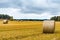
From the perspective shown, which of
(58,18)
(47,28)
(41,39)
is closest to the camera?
(41,39)


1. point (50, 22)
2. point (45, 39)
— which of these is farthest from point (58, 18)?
point (45, 39)

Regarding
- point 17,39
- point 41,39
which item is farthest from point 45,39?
point 17,39

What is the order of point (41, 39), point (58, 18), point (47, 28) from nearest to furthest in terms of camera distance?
1. point (41, 39)
2. point (47, 28)
3. point (58, 18)

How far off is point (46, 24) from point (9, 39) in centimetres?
739

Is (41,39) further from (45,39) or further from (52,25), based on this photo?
(52,25)

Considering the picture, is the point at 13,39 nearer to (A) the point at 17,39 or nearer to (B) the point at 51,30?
(A) the point at 17,39

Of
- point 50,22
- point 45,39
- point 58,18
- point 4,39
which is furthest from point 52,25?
point 58,18

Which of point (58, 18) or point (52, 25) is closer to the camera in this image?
point (52, 25)

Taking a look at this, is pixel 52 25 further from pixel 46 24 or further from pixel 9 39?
pixel 9 39

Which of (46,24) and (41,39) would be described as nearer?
(41,39)

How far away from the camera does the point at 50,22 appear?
22.0 metres

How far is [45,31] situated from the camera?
851 inches

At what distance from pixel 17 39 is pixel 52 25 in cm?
733

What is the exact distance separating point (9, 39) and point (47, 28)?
7265mm
